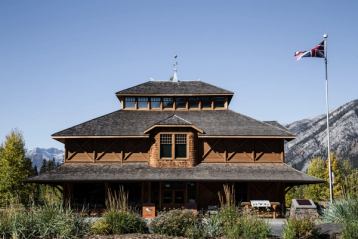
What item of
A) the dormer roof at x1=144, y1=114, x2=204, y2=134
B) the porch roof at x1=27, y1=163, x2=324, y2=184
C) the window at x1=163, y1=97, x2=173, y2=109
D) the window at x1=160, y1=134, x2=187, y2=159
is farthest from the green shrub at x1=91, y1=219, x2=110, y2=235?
the window at x1=163, y1=97, x2=173, y2=109

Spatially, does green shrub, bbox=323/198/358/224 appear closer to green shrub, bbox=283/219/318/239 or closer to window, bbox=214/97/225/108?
green shrub, bbox=283/219/318/239

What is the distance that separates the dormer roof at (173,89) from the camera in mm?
33438

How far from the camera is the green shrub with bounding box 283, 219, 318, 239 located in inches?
516

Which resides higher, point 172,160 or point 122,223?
point 172,160

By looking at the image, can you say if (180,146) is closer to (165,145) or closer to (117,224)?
(165,145)

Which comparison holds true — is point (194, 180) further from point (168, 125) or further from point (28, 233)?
point (28, 233)

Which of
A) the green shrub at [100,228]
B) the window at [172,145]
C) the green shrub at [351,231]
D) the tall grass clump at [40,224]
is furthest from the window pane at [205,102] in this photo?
the green shrub at [351,231]

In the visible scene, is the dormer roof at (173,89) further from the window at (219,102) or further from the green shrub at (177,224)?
the green shrub at (177,224)

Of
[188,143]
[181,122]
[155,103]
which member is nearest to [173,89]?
[155,103]

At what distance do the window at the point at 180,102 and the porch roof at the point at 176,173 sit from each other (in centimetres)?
628

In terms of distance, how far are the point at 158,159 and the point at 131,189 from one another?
320 centimetres

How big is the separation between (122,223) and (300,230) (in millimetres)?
6026

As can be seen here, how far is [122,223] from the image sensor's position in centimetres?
1419

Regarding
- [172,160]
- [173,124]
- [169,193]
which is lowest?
[169,193]
